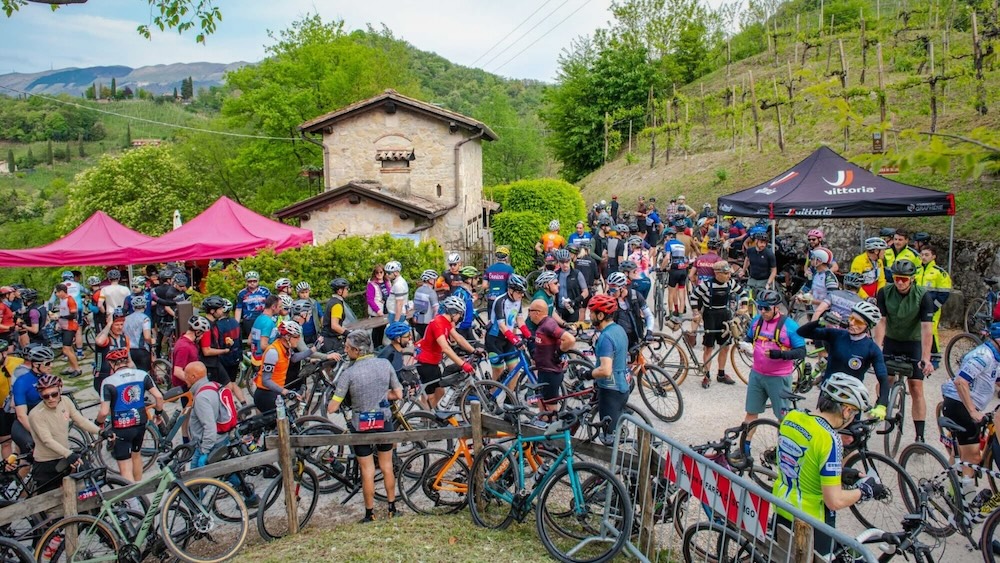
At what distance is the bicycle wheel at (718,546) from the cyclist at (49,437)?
18.5 feet

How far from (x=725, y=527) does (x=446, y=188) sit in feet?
63.1

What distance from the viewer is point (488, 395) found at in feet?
27.1

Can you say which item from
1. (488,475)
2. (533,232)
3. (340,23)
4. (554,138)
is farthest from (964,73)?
(340,23)

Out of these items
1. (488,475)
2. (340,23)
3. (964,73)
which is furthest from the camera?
(340,23)

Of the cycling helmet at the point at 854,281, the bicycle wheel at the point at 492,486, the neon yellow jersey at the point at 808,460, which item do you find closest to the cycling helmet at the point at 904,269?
the cycling helmet at the point at 854,281

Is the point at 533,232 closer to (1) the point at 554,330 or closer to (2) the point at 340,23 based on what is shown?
(1) the point at 554,330

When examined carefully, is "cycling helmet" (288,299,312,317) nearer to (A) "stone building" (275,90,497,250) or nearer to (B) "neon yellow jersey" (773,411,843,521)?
(B) "neon yellow jersey" (773,411,843,521)

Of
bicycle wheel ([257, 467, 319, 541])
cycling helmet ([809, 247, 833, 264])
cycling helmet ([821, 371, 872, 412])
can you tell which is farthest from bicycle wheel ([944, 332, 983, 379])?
bicycle wheel ([257, 467, 319, 541])

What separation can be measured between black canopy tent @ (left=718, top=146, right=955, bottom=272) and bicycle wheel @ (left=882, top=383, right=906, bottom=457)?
542cm

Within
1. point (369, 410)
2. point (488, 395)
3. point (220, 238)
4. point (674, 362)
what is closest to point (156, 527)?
point (369, 410)

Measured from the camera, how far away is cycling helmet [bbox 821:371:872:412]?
4.31 meters

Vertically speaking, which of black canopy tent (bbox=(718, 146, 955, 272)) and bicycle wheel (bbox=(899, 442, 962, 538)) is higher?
black canopy tent (bbox=(718, 146, 955, 272))

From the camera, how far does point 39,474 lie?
244 inches

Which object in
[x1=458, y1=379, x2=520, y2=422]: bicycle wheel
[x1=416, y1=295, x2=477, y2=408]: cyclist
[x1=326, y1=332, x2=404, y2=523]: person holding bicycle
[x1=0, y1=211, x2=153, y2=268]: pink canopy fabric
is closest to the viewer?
[x1=326, y1=332, x2=404, y2=523]: person holding bicycle
